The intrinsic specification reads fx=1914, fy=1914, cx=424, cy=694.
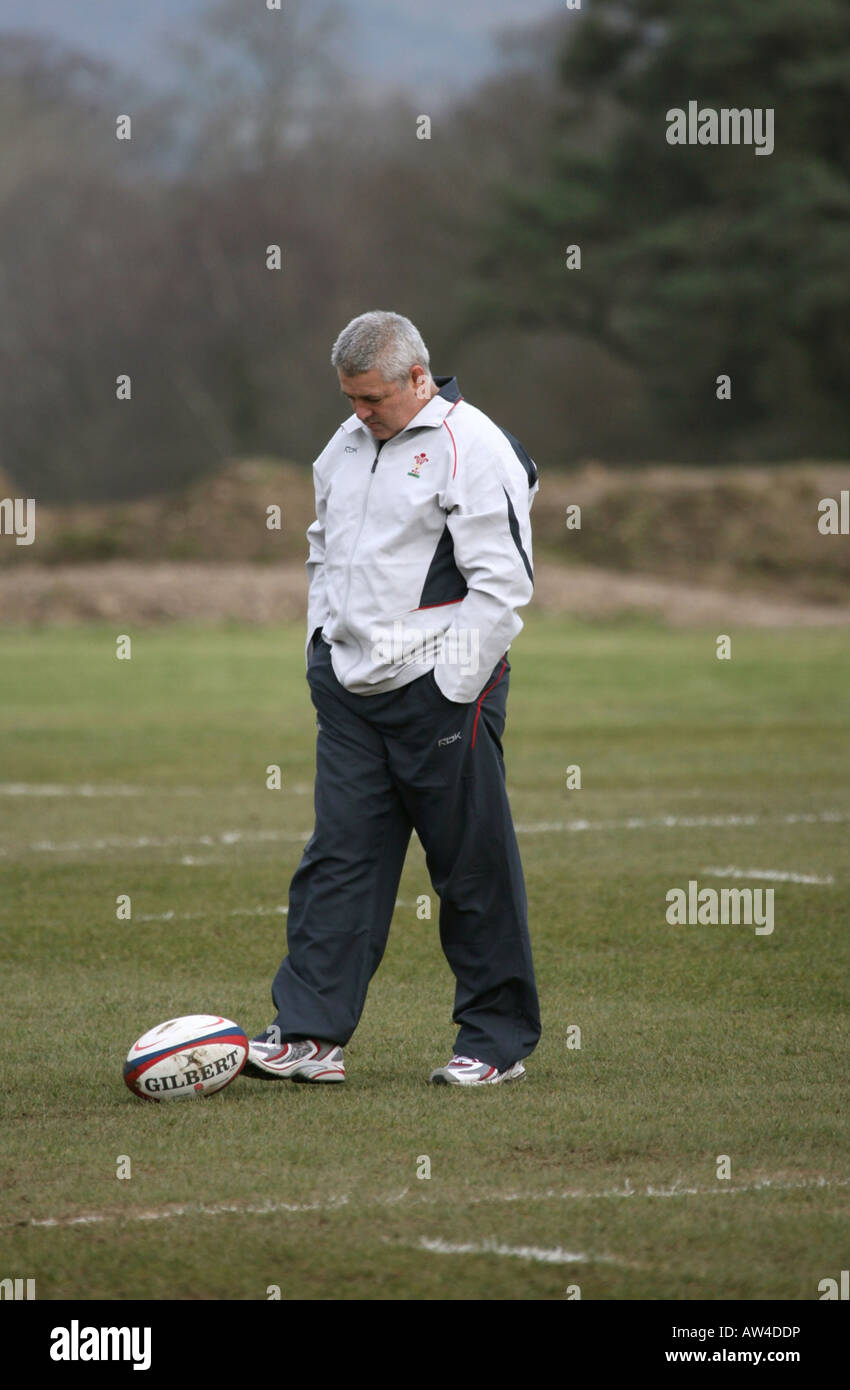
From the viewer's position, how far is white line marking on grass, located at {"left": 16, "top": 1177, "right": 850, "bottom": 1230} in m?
4.69

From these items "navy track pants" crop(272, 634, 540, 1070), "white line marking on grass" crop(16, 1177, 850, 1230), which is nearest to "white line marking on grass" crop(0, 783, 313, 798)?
"navy track pants" crop(272, 634, 540, 1070)

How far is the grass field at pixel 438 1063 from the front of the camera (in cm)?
442

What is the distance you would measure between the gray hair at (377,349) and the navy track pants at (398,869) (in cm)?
90

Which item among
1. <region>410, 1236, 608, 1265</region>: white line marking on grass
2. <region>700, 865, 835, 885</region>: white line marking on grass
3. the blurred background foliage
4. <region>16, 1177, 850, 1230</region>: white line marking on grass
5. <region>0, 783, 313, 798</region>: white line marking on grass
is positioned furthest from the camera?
the blurred background foliage

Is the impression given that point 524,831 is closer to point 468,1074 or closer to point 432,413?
point 468,1074

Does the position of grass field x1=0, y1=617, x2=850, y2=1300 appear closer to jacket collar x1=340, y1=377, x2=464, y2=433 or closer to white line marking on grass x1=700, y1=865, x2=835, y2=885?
white line marking on grass x1=700, y1=865, x2=835, y2=885

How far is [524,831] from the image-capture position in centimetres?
1163

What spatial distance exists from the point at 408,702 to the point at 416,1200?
1.66 meters

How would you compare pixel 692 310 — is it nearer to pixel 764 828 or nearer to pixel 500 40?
pixel 500 40

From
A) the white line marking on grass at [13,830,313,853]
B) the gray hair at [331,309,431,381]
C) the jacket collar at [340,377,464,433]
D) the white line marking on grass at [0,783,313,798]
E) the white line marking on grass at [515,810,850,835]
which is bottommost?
the white line marking on grass at [515,810,850,835]

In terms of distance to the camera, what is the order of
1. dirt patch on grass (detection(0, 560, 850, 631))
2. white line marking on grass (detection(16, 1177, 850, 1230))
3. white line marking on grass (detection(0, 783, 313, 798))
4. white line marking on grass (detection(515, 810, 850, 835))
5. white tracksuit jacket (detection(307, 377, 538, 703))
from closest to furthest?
white line marking on grass (detection(16, 1177, 850, 1230)) < white tracksuit jacket (detection(307, 377, 538, 703)) < white line marking on grass (detection(515, 810, 850, 835)) < white line marking on grass (detection(0, 783, 313, 798)) < dirt patch on grass (detection(0, 560, 850, 631))

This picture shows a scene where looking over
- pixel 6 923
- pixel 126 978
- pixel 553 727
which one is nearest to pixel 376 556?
pixel 126 978

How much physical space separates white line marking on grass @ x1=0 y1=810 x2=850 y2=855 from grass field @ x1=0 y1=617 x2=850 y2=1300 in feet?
0.14

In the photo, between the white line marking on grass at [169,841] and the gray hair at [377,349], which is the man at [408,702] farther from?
the white line marking on grass at [169,841]
